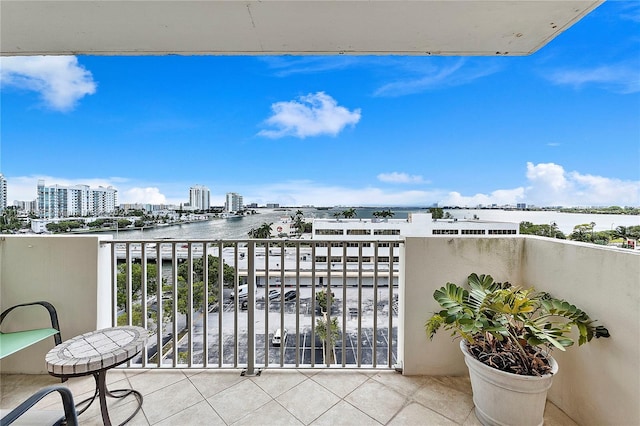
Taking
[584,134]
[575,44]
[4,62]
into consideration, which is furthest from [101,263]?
[584,134]

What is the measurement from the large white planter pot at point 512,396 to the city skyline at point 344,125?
4.18 feet

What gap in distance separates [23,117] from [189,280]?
376cm

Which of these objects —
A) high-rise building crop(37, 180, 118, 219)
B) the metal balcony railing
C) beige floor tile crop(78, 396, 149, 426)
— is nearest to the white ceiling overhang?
high-rise building crop(37, 180, 118, 219)

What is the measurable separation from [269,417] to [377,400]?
75 cm

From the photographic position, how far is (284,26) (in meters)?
1.56

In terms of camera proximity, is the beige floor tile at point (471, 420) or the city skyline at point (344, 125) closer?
the beige floor tile at point (471, 420)

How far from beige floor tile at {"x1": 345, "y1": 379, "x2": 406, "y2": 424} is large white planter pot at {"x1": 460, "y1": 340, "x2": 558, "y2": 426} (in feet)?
1.78

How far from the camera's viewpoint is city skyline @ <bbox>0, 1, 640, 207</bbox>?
2152mm

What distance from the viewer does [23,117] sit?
332cm

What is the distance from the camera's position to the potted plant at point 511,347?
4.44 ft

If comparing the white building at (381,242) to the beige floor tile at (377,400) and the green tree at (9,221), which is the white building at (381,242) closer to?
the beige floor tile at (377,400)

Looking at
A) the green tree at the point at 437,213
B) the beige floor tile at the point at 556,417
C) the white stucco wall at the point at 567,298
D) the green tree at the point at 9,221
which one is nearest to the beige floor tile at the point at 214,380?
the white stucco wall at the point at 567,298

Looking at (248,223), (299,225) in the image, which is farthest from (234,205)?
(299,225)

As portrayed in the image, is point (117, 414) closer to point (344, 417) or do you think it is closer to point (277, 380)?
point (277, 380)
